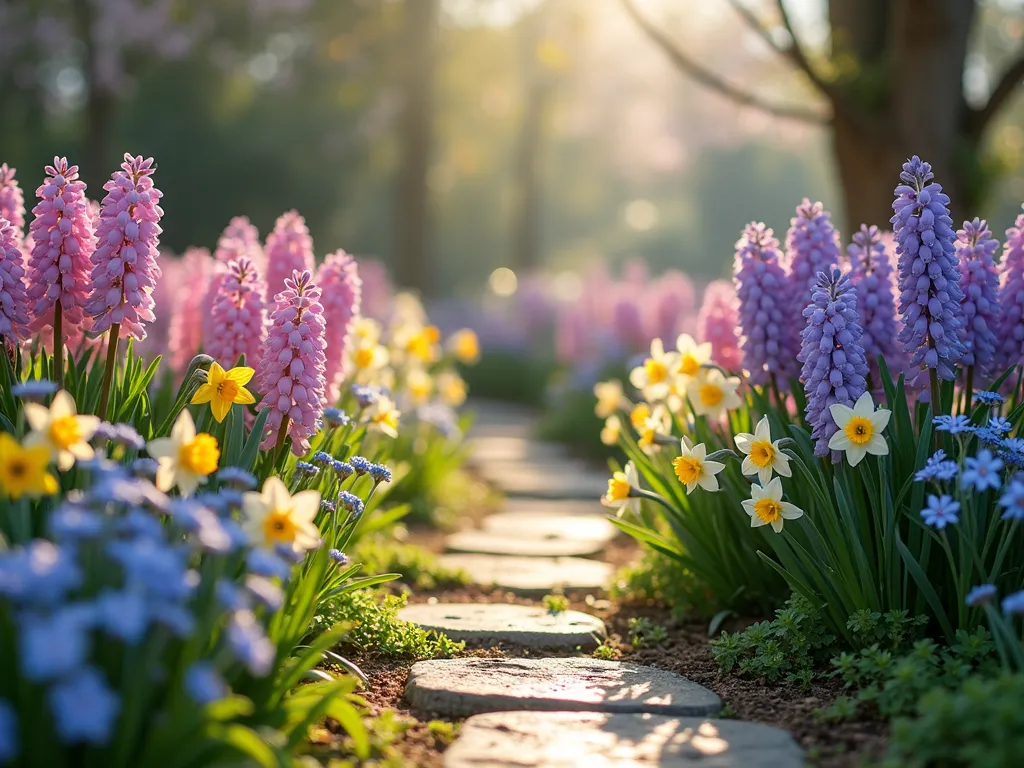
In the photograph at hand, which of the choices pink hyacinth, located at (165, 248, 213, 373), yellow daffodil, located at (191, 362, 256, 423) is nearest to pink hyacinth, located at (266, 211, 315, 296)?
pink hyacinth, located at (165, 248, 213, 373)

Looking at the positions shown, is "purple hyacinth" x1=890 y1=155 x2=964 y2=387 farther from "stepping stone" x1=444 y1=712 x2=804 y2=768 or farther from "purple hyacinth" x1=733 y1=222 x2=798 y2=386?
"stepping stone" x1=444 y1=712 x2=804 y2=768

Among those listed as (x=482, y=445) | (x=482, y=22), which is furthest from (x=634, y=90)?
(x=482, y=445)

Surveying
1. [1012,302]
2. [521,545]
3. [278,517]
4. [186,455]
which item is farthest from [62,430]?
[521,545]

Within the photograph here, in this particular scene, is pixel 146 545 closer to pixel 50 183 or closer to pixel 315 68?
pixel 50 183

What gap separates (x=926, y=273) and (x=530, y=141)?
14.6m

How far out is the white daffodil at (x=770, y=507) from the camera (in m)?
2.85

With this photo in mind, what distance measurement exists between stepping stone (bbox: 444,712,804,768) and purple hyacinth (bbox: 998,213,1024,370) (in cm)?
152

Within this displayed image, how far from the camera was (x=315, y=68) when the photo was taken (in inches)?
781

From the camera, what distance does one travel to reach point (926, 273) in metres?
2.90

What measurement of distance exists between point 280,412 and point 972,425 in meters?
1.86

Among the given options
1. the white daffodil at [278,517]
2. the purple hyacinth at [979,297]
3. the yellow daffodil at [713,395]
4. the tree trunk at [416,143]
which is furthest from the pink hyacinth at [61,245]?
the tree trunk at [416,143]

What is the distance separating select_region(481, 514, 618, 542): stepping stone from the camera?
5.17 metres

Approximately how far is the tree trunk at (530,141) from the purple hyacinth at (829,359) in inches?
549

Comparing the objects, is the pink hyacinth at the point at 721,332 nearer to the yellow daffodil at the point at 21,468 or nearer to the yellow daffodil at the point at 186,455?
the yellow daffodil at the point at 186,455
